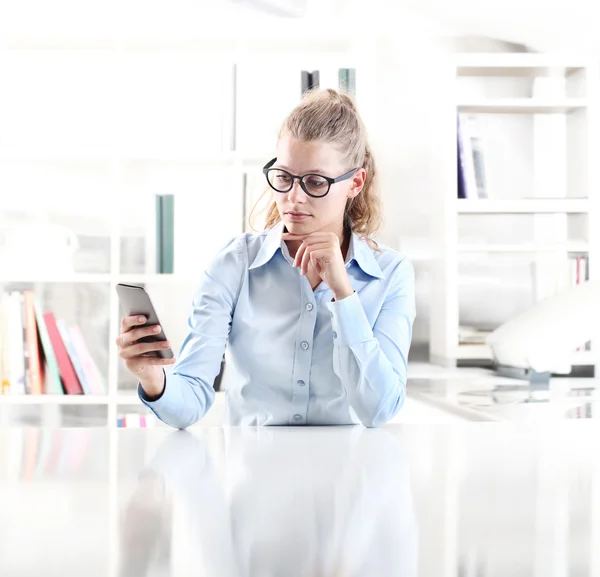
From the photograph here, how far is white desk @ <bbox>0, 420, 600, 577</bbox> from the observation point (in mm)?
497

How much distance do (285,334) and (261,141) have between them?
5.60ft

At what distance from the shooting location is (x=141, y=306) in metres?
1.07

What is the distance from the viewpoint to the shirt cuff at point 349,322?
1.33 meters

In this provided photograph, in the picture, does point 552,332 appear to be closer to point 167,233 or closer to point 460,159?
point 460,159

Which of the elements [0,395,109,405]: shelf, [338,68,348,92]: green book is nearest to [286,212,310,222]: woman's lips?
[338,68,348,92]: green book

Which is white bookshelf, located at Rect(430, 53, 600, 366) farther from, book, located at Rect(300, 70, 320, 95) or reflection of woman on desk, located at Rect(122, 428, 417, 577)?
reflection of woman on desk, located at Rect(122, 428, 417, 577)

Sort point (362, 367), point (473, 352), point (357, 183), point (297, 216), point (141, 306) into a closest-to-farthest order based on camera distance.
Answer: point (141, 306) < point (362, 367) < point (297, 216) < point (357, 183) < point (473, 352)

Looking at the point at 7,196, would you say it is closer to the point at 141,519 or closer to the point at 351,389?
the point at 351,389

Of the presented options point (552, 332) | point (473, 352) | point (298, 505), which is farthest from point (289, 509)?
point (473, 352)

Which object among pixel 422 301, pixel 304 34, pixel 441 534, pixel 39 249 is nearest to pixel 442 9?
pixel 304 34

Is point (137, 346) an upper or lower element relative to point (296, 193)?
lower

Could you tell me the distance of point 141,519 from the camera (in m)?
0.60

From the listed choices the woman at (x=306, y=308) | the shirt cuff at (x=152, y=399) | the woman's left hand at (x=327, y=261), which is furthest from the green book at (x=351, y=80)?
the shirt cuff at (x=152, y=399)

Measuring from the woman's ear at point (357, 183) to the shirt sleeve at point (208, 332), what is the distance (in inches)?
9.5
